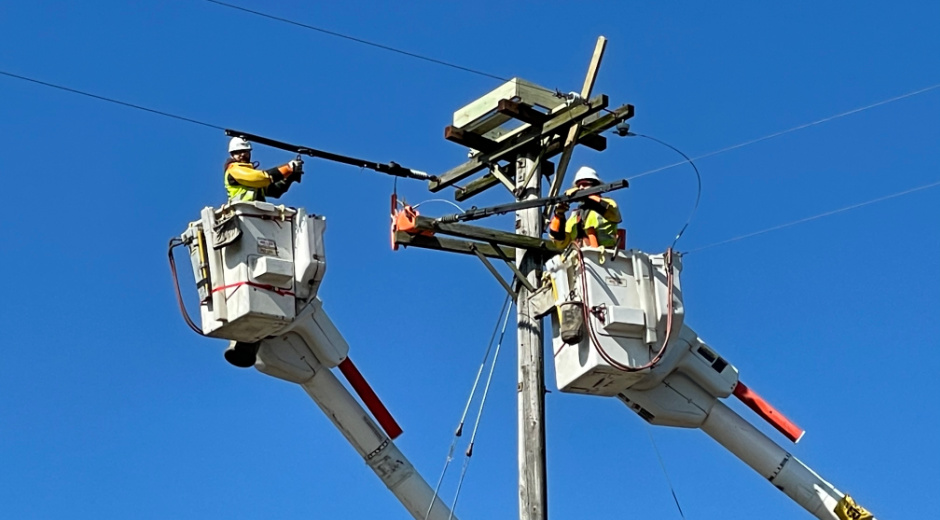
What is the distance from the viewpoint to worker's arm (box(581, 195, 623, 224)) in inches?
615

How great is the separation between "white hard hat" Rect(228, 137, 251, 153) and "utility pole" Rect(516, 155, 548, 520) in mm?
2313

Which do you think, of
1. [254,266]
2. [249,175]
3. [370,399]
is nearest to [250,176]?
[249,175]

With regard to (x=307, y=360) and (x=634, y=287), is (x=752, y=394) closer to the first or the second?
(x=634, y=287)

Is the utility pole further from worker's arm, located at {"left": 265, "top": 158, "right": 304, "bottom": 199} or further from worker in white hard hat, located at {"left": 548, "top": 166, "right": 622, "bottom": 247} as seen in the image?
worker's arm, located at {"left": 265, "top": 158, "right": 304, "bottom": 199}

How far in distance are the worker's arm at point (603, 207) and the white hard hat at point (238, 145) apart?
2803 millimetres

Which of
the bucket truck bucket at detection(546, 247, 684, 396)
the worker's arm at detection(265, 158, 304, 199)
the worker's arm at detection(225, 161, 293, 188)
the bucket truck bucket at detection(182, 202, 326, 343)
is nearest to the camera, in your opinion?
the bucket truck bucket at detection(546, 247, 684, 396)

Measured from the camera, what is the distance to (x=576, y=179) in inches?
630

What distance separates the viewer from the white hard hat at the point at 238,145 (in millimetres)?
15805

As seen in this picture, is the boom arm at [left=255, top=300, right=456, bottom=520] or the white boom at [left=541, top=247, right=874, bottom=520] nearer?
the white boom at [left=541, top=247, right=874, bottom=520]

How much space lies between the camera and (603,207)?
1564 cm

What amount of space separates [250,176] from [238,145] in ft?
1.29

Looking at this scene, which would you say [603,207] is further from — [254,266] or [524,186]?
[254,266]

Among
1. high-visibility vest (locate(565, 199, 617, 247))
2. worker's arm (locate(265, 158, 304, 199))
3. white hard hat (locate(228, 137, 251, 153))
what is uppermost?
white hard hat (locate(228, 137, 251, 153))

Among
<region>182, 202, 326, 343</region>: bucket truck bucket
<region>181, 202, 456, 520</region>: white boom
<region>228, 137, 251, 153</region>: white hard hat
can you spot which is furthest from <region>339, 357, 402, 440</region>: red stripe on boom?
<region>228, 137, 251, 153</region>: white hard hat
